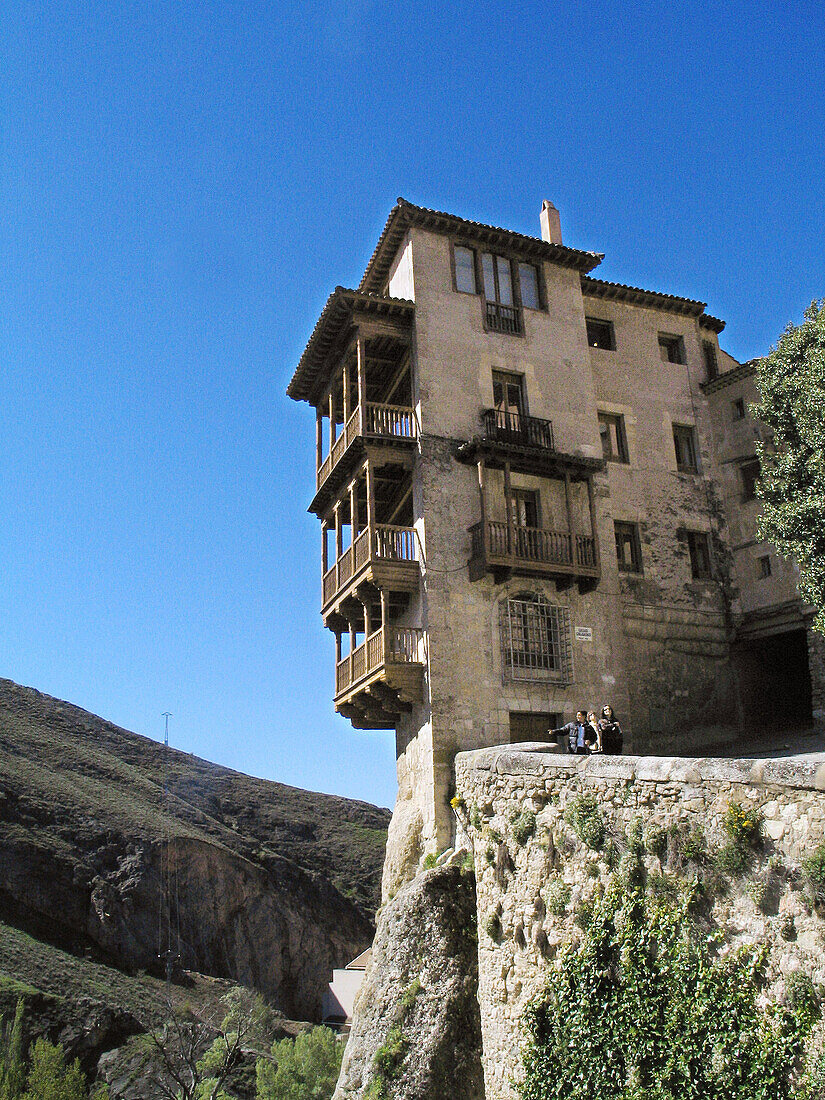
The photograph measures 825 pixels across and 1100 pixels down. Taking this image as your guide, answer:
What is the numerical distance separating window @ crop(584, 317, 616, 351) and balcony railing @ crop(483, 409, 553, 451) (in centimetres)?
502

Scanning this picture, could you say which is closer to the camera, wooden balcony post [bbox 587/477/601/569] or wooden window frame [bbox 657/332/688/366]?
wooden balcony post [bbox 587/477/601/569]

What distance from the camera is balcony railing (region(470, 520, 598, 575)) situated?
24.3 m

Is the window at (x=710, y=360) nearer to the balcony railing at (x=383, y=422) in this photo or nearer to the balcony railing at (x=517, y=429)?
the balcony railing at (x=517, y=429)

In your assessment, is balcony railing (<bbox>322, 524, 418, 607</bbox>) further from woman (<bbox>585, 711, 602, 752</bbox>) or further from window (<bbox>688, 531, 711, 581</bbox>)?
window (<bbox>688, 531, 711, 581</bbox>)

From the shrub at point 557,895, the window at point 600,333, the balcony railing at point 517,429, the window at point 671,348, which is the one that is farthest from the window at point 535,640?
the window at point 671,348

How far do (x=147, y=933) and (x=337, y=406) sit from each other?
5263cm

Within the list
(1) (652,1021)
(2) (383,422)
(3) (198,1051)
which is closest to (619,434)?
(2) (383,422)

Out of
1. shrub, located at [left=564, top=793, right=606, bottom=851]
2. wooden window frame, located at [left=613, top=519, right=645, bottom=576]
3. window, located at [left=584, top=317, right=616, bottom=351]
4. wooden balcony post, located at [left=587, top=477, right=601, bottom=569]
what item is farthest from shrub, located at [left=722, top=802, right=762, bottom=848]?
window, located at [left=584, top=317, right=616, bottom=351]

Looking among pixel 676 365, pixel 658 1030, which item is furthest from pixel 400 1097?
pixel 676 365

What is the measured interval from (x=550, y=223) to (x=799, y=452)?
41.7 feet

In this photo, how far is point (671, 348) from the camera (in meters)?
32.0

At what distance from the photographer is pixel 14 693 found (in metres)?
97.1

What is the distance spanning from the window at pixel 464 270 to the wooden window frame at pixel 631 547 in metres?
7.79

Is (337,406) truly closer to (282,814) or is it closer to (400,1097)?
(400,1097)
